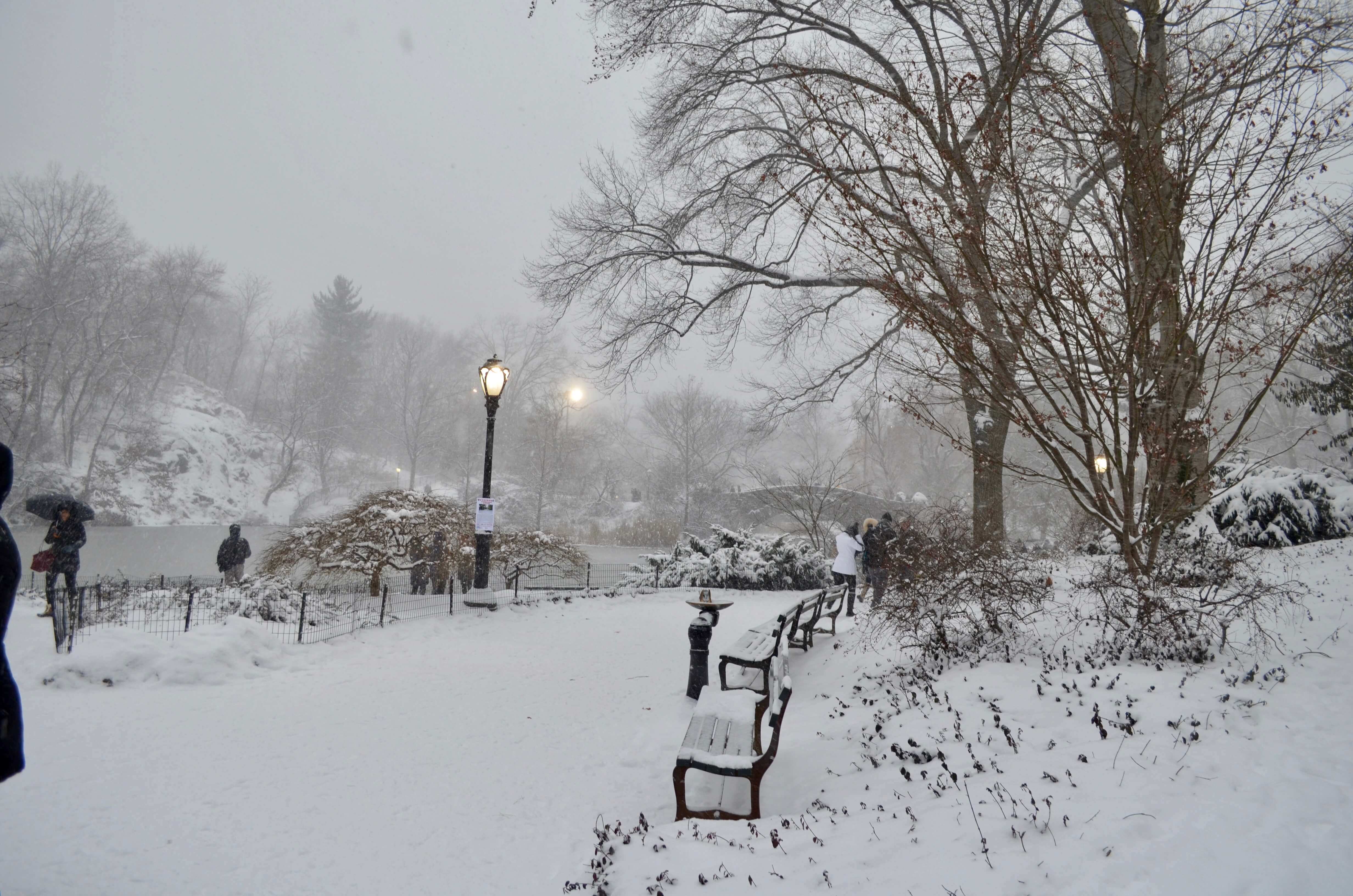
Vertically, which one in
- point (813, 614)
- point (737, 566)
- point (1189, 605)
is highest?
point (1189, 605)

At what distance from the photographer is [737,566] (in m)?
14.5

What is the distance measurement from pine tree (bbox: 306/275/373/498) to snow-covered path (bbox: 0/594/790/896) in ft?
111

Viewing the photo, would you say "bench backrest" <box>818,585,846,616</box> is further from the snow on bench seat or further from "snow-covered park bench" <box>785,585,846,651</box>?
the snow on bench seat

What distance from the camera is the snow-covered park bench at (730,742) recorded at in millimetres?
3463

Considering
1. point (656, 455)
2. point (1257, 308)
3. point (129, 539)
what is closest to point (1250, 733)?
point (1257, 308)

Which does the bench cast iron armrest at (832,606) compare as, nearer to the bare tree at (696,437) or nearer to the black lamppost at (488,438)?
the black lamppost at (488,438)

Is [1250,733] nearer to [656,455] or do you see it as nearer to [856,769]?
[856,769]

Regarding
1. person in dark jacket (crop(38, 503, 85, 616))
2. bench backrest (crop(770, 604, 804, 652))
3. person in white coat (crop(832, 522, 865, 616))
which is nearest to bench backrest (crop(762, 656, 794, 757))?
bench backrest (crop(770, 604, 804, 652))

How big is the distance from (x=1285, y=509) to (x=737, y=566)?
927 centimetres

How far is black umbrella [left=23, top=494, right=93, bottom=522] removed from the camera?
9.45 meters

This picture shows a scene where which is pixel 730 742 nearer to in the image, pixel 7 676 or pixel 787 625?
pixel 7 676

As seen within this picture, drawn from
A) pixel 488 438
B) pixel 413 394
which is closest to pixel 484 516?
pixel 488 438

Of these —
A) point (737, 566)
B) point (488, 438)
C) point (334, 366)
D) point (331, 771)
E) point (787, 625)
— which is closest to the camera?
point (331, 771)

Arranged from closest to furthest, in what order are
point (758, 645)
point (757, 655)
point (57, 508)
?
point (757, 655), point (758, 645), point (57, 508)
